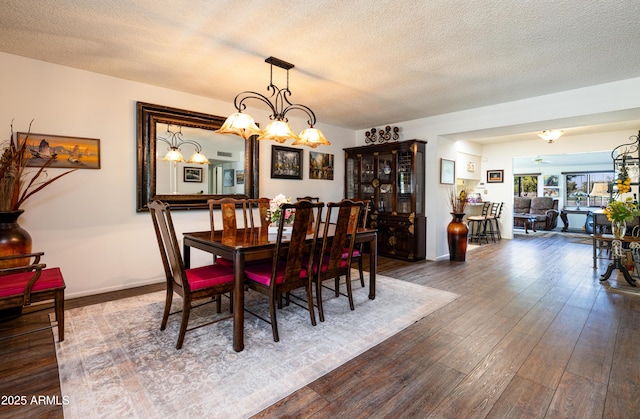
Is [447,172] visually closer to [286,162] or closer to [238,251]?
[286,162]

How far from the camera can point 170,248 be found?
2275 millimetres

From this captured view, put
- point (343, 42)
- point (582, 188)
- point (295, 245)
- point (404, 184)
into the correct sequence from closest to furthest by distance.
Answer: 1. point (295, 245)
2. point (343, 42)
3. point (404, 184)
4. point (582, 188)

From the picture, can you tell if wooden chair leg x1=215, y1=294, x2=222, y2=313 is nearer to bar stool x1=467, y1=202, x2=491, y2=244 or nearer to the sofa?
bar stool x1=467, y1=202, x2=491, y2=244

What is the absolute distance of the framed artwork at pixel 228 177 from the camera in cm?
441

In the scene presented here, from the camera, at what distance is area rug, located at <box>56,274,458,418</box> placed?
1.65 m

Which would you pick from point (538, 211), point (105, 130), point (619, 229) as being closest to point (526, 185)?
point (538, 211)

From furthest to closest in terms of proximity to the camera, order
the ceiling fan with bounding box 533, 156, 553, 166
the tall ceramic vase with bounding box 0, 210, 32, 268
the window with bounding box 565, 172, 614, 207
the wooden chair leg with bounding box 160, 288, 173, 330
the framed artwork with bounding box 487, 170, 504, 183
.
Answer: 1. the window with bounding box 565, 172, 614, 207
2. the ceiling fan with bounding box 533, 156, 553, 166
3. the framed artwork with bounding box 487, 170, 504, 183
4. the tall ceramic vase with bounding box 0, 210, 32, 268
5. the wooden chair leg with bounding box 160, 288, 173, 330

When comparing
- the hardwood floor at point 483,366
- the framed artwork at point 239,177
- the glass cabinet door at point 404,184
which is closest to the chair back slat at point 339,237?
the hardwood floor at point 483,366

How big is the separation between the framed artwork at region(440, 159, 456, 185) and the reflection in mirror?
340 cm

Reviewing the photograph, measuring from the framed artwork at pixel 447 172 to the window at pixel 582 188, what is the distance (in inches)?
348

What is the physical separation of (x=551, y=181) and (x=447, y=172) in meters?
9.13

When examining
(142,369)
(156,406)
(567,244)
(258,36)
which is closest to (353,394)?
(156,406)

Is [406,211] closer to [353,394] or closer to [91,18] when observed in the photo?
[353,394]

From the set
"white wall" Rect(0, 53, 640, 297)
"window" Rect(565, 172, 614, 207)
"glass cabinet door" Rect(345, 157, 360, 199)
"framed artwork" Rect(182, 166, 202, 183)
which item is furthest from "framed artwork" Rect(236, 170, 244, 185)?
"window" Rect(565, 172, 614, 207)
